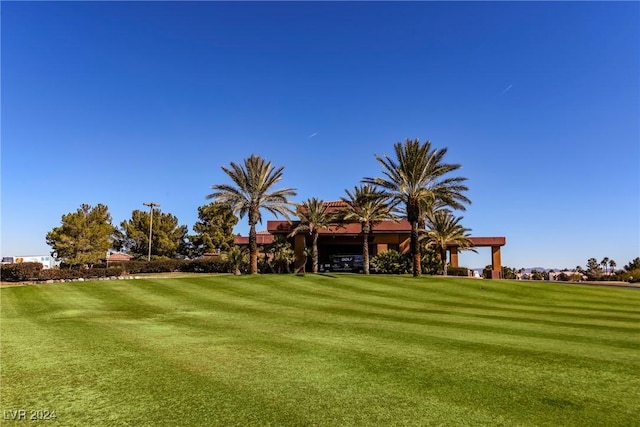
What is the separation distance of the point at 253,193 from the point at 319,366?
107 feet

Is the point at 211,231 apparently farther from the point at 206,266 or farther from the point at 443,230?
the point at 443,230

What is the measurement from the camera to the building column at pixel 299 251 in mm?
43938

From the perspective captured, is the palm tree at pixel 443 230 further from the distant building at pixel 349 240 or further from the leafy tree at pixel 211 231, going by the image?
the leafy tree at pixel 211 231

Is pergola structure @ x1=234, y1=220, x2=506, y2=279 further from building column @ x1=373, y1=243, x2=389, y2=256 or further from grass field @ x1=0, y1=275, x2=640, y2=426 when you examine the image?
grass field @ x1=0, y1=275, x2=640, y2=426

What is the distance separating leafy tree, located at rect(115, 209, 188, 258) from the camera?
7519cm

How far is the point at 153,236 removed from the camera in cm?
7531

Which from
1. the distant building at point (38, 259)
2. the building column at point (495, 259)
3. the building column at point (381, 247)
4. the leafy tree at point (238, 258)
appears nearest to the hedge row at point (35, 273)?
the leafy tree at point (238, 258)

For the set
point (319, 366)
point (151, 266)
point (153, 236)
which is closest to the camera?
point (319, 366)

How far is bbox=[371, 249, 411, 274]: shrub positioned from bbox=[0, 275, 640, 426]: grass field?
2288 cm

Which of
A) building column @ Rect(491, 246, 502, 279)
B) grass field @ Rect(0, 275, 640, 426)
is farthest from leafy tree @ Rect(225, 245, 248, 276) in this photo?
building column @ Rect(491, 246, 502, 279)

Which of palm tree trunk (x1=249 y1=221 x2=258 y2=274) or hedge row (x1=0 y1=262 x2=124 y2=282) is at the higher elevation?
palm tree trunk (x1=249 y1=221 x2=258 y2=274)

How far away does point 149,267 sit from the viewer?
47812mm

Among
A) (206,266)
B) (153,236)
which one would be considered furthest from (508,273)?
(153,236)

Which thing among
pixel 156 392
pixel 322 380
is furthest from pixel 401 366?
pixel 156 392
